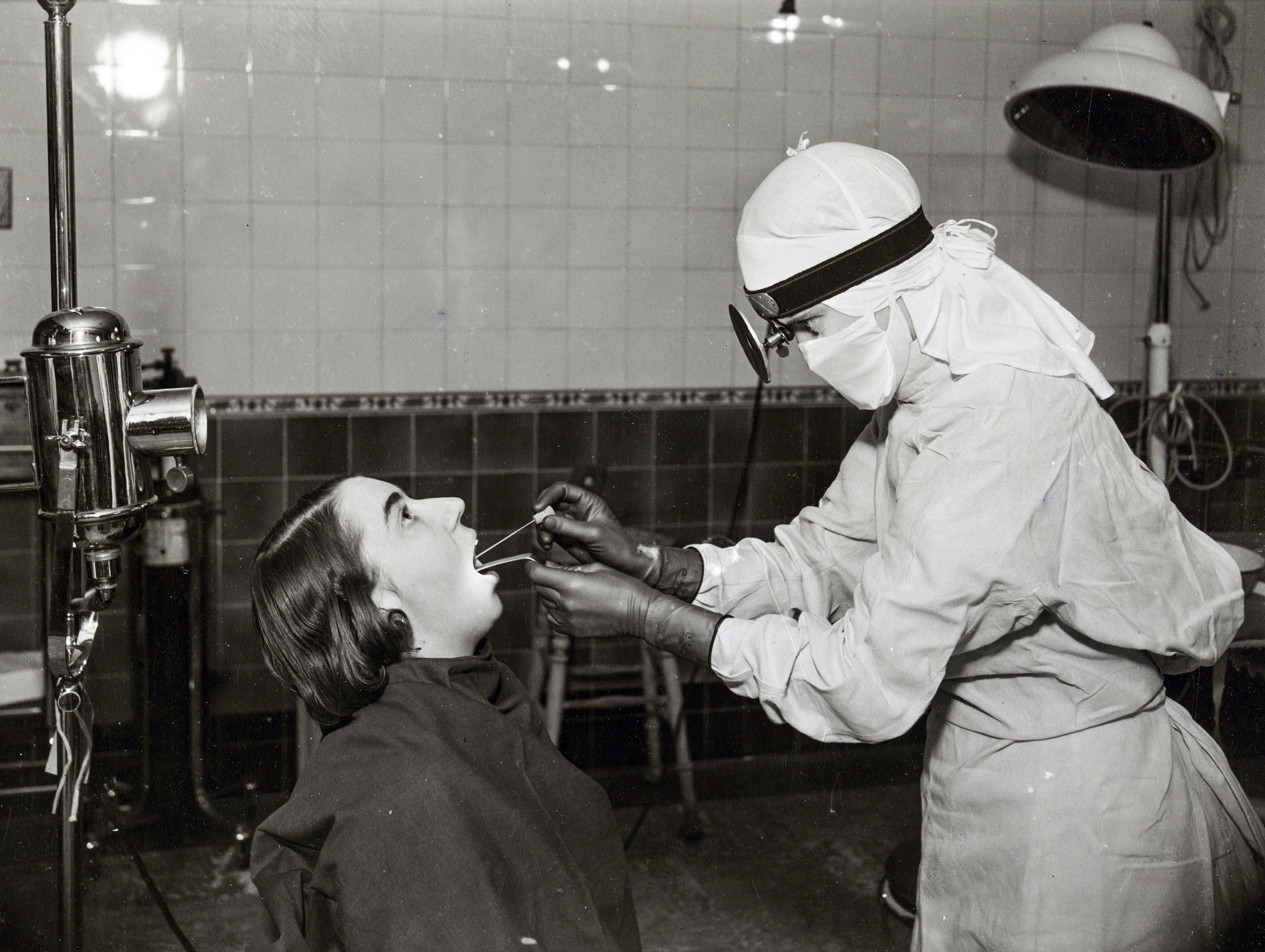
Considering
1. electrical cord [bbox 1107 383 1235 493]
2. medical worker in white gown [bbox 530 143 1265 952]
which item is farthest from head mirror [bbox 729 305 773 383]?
electrical cord [bbox 1107 383 1235 493]

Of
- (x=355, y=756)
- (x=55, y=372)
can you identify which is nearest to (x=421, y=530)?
(x=355, y=756)

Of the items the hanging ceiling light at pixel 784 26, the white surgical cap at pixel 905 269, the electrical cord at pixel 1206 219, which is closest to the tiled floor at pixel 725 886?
the white surgical cap at pixel 905 269

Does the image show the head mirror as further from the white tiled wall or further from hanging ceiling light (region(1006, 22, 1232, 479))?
the white tiled wall

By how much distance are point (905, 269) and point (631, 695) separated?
219cm

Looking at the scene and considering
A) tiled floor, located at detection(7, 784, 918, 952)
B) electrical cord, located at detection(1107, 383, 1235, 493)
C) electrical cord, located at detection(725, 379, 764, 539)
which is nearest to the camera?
tiled floor, located at detection(7, 784, 918, 952)

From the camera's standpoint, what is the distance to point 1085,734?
1.74 meters

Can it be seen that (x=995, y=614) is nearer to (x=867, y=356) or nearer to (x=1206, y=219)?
(x=867, y=356)

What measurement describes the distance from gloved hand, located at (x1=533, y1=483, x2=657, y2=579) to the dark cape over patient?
263mm

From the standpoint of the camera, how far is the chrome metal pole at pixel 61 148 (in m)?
1.74

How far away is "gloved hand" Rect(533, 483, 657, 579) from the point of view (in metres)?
2.01

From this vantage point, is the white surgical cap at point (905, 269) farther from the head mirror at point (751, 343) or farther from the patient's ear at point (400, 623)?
the patient's ear at point (400, 623)

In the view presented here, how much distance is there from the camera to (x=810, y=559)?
211cm

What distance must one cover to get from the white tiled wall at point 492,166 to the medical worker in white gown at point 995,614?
6.51ft

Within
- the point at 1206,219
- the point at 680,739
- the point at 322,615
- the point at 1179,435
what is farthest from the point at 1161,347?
Answer: the point at 322,615
